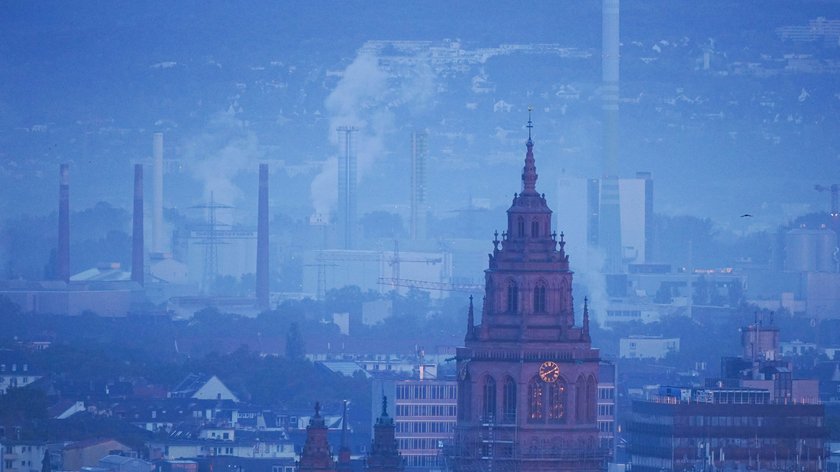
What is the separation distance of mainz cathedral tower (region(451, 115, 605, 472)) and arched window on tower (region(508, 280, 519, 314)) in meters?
0.01

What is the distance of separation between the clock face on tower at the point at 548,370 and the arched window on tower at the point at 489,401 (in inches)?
22.2

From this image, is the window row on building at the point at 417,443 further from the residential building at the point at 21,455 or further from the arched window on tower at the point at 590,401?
the arched window on tower at the point at 590,401

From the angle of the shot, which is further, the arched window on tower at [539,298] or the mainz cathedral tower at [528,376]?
the arched window on tower at [539,298]

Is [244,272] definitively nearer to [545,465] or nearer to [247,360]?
[247,360]

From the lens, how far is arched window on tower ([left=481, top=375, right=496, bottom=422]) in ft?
164

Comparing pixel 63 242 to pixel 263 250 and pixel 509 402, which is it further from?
pixel 509 402

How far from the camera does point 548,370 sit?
49906mm

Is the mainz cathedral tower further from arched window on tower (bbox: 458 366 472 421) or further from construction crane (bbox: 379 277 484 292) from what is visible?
construction crane (bbox: 379 277 484 292)

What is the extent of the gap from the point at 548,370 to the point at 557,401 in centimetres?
36

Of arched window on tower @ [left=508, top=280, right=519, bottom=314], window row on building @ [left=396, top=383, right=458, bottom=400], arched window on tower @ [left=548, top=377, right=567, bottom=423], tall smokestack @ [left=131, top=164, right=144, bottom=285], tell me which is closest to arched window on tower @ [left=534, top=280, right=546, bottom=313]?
arched window on tower @ [left=508, top=280, right=519, bottom=314]

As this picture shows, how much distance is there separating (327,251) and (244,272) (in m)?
4.21

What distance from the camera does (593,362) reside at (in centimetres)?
5034

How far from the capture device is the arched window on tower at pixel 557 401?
1964 inches

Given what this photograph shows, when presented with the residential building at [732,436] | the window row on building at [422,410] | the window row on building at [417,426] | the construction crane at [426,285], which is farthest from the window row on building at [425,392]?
the construction crane at [426,285]
